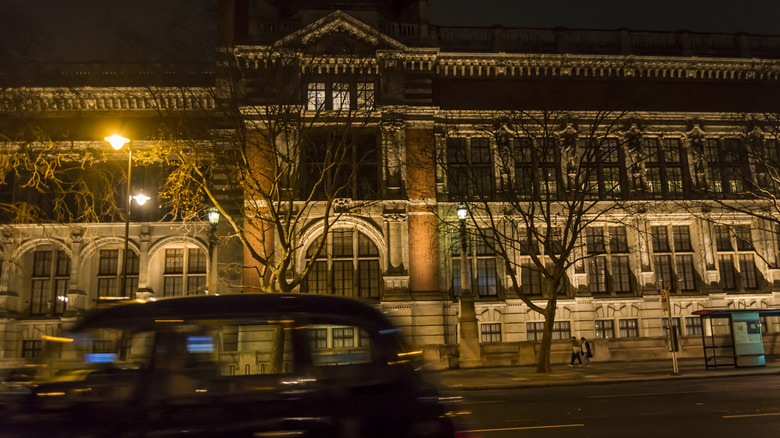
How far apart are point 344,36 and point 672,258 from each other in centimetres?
2312

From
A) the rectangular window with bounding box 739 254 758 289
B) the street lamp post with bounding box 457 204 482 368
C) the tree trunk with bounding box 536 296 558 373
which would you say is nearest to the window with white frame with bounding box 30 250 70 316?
the street lamp post with bounding box 457 204 482 368

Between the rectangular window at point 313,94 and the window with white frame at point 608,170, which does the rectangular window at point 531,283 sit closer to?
the window with white frame at point 608,170

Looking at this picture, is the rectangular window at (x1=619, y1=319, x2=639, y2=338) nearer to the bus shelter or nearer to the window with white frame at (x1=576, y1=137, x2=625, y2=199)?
the window with white frame at (x1=576, y1=137, x2=625, y2=199)

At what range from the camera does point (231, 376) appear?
5.11 metres

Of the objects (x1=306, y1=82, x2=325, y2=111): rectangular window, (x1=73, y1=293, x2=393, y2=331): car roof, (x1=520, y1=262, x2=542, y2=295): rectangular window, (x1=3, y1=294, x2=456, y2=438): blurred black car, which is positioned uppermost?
(x1=306, y1=82, x2=325, y2=111): rectangular window

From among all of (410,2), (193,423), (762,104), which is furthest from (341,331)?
(762,104)

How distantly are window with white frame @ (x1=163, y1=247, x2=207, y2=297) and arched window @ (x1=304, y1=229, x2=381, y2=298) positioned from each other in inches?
261

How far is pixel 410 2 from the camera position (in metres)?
34.3

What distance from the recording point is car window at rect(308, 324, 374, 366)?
17.4ft

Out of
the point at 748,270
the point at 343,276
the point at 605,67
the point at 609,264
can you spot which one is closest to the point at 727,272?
the point at 748,270

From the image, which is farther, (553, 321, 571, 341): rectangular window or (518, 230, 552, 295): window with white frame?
(518, 230, 552, 295): window with white frame

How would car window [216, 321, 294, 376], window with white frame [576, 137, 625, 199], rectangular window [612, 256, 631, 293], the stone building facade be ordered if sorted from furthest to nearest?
rectangular window [612, 256, 631, 293] < window with white frame [576, 137, 625, 199] < the stone building facade < car window [216, 321, 294, 376]

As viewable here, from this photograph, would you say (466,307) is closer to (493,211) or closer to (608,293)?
(493,211)

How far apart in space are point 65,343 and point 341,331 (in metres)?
2.63
